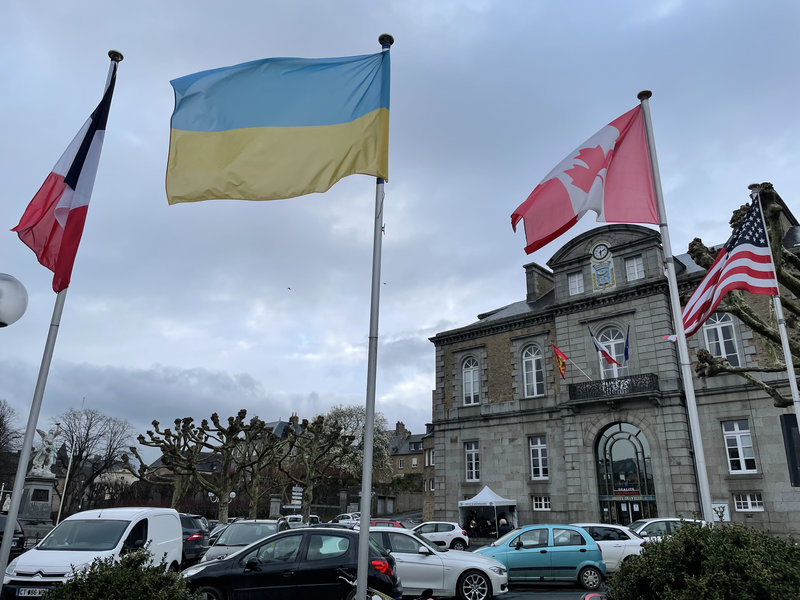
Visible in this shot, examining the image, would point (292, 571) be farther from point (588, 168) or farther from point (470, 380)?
point (470, 380)

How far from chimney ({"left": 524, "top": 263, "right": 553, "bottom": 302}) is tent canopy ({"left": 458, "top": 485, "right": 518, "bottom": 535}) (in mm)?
12188

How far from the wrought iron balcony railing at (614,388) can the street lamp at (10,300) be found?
26.6 m

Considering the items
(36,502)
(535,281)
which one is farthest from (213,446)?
(535,281)

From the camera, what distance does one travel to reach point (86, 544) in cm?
1134

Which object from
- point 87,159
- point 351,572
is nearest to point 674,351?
point 351,572

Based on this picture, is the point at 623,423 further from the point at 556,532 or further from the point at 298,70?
the point at 298,70

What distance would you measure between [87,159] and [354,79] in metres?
3.80

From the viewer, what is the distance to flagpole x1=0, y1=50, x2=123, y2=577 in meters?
6.11

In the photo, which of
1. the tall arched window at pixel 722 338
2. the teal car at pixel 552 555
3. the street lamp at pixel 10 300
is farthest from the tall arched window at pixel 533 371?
the street lamp at pixel 10 300

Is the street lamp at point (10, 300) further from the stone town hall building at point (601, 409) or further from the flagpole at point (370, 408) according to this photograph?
the stone town hall building at point (601, 409)

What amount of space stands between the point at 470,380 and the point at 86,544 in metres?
26.2

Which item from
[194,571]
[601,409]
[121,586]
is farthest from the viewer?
[601,409]

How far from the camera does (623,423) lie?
2847cm

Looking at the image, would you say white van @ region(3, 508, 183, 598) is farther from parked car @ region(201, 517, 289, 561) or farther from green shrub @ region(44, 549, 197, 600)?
green shrub @ region(44, 549, 197, 600)
